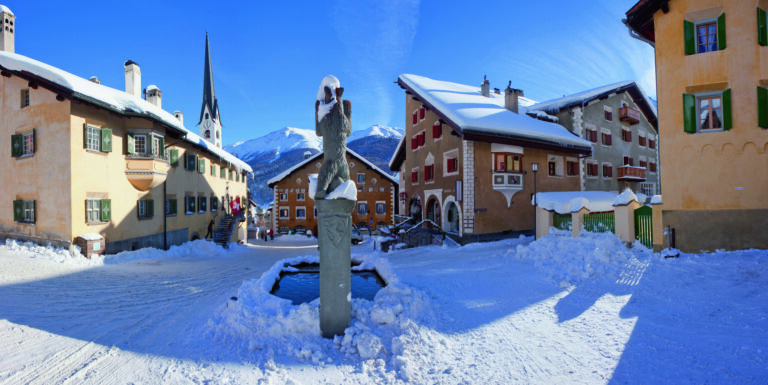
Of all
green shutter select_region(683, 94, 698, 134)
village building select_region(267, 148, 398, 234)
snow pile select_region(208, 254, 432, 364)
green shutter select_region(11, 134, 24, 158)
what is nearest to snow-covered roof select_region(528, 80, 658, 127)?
green shutter select_region(683, 94, 698, 134)

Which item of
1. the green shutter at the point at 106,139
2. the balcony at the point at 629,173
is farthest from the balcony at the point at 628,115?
the green shutter at the point at 106,139

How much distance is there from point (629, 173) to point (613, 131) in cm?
350

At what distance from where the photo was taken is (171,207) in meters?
20.1

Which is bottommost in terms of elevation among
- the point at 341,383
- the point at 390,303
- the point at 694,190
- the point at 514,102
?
the point at 341,383

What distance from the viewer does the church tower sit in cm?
4738

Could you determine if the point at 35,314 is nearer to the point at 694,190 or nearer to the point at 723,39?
the point at 694,190

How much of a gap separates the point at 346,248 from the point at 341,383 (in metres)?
2.23

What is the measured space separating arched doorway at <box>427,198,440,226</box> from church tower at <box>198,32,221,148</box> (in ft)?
123

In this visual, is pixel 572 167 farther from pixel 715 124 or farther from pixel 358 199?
pixel 358 199

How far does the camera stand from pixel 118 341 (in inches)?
235

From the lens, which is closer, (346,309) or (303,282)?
(346,309)

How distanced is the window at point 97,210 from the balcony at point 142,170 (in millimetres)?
1785

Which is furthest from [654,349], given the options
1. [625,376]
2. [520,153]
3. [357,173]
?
[357,173]

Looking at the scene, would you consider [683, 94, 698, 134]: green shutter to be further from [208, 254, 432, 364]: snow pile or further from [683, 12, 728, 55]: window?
[208, 254, 432, 364]: snow pile
